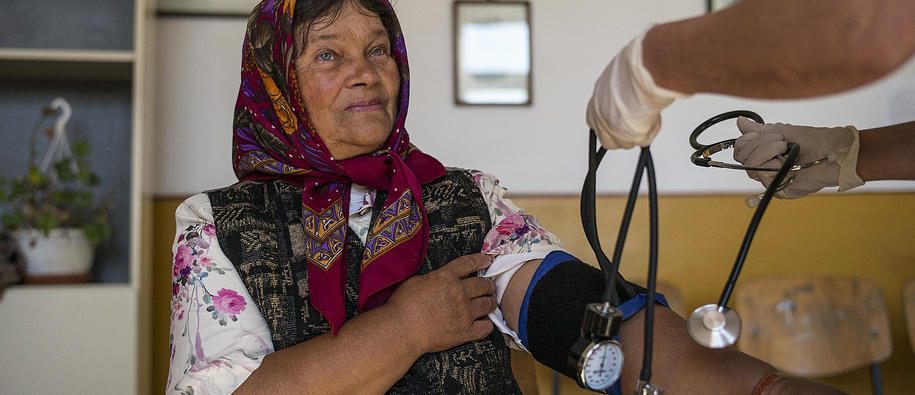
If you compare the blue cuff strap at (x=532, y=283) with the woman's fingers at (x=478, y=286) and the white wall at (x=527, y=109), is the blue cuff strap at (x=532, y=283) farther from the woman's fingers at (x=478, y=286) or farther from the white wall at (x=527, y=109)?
the white wall at (x=527, y=109)

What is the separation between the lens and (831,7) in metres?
0.59

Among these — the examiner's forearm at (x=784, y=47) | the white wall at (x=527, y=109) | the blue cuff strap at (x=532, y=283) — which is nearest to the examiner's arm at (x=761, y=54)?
the examiner's forearm at (x=784, y=47)

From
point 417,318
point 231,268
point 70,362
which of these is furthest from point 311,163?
point 70,362

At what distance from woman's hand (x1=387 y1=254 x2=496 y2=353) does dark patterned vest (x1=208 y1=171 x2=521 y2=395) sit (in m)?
0.05

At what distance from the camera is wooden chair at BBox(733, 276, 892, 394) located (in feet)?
7.98

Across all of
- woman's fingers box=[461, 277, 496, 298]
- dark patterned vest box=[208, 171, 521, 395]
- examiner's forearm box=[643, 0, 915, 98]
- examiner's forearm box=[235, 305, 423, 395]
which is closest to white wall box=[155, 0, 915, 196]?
dark patterned vest box=[208, 171, 521, 395]

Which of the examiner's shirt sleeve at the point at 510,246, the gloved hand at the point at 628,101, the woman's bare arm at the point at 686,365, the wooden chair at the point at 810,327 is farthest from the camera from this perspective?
the wooden chair at the point at 810,327

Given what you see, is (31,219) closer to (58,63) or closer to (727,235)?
(58,63)

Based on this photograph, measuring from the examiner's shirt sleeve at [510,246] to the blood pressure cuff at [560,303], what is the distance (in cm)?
5

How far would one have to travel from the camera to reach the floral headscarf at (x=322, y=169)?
1.31m

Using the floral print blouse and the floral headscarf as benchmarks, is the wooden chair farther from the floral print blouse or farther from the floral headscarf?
the floral headscarf

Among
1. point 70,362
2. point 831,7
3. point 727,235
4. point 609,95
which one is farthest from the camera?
point 727,235

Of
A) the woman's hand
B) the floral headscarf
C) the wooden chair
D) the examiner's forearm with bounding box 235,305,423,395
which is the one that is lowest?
the wooden chair

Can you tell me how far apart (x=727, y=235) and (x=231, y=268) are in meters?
2.02
